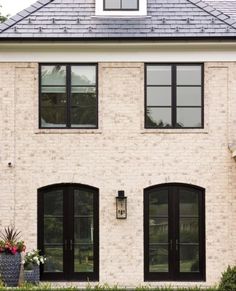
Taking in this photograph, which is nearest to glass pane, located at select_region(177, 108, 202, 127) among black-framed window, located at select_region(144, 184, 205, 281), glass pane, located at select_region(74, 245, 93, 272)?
black-framed window, located at select_region(144, 184, 205, 281)

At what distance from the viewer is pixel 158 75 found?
67.1 feet

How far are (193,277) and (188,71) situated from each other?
5370 mm

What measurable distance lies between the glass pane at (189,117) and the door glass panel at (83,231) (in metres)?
3.02

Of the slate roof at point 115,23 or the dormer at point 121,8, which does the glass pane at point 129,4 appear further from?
the slate roof at point 115,23

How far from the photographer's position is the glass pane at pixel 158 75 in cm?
2042

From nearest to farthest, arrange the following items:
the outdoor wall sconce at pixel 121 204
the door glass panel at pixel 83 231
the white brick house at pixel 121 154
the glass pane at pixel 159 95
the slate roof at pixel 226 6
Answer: the outdoor wall sconce at pixel 121 204 < the white brick house at pixel 121 154 < the door glass panel at pixel 83 231 < the glass pane at pixel 159 95 < the slate roof at pixel 226 6

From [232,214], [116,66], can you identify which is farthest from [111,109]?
[232,214]

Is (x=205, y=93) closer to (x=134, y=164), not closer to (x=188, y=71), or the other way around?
(x=188, y=71)

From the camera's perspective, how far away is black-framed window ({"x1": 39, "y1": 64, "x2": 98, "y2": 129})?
20422 mm

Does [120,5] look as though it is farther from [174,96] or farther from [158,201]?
[158,201]

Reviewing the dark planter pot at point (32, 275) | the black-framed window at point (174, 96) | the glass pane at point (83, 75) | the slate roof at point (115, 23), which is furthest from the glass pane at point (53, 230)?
the slate roof at point (115, 23)

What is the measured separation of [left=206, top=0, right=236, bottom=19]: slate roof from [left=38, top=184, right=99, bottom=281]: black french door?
7.05m

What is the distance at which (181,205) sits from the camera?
20.4 meters

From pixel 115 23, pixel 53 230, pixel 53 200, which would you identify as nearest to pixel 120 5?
pixel 115 23
